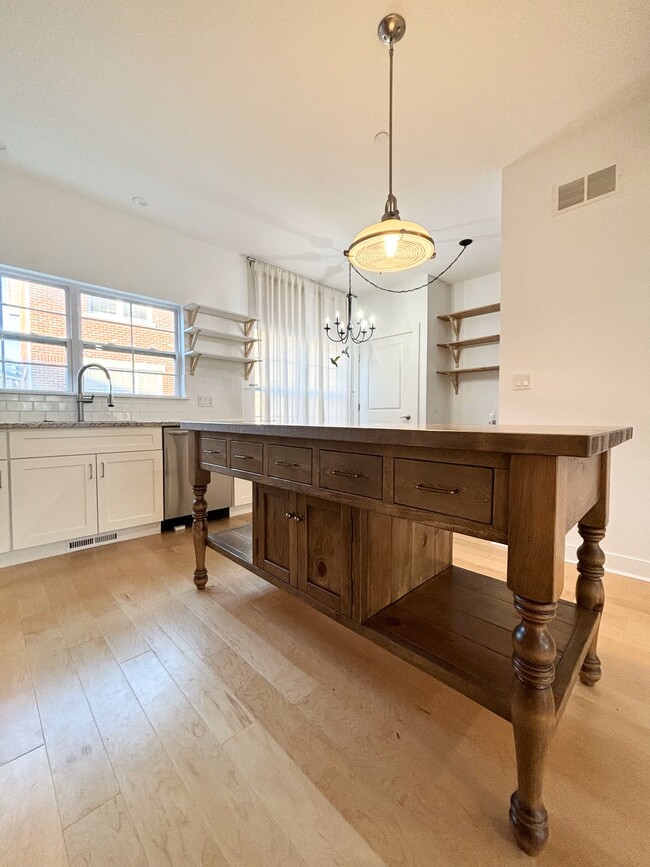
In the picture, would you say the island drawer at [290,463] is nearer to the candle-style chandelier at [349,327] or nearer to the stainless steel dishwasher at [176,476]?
the stainless steel dishwasher at [176,476]

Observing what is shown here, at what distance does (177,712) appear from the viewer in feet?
3.89

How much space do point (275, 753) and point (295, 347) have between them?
13.3 feet

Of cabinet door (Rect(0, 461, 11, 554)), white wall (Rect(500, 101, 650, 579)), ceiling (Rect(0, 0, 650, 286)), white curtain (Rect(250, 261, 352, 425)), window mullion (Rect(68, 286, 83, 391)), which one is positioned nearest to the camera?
ceiling (Rect(0, 0, 650, 286))

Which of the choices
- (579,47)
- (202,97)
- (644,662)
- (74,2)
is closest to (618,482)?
(644,662)

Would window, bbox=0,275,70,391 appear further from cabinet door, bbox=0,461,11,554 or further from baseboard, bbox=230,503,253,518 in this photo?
baseboard, bbox=230,503,253,518

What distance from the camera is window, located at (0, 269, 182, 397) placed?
9.14ft

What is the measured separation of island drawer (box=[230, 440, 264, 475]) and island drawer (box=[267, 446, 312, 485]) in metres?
0.07

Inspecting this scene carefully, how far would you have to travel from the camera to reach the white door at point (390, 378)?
4828 mm

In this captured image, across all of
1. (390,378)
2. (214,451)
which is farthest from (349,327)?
(214,451)

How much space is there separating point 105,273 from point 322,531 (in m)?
3.18

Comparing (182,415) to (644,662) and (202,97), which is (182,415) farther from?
(644,662)

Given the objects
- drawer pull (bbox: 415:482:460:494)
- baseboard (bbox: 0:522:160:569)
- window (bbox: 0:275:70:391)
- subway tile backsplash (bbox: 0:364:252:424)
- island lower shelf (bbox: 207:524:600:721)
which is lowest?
baseboard (bbox: 0:522:160:569)

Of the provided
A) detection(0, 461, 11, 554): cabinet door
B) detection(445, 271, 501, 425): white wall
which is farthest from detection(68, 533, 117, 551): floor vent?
detection(445, 271, 501, 425): white wall

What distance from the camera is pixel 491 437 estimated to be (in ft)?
2.50
